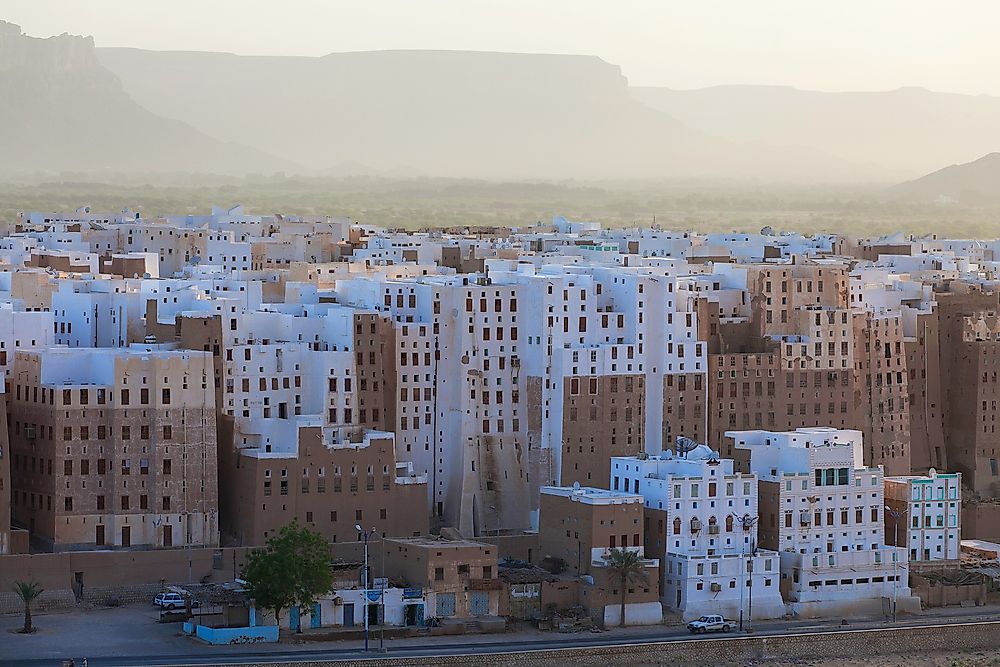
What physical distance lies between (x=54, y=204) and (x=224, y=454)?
Answer: 3923 inches

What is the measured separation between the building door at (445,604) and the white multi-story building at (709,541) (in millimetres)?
5900

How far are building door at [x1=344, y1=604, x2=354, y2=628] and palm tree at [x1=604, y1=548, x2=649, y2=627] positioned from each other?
664 cm

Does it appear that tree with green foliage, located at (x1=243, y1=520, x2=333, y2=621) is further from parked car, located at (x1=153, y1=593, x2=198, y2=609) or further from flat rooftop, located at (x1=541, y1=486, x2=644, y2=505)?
flat rooftop, located at (x1=541, y1=486, x2=644, y2=505)

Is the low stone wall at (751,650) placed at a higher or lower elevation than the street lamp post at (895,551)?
lower

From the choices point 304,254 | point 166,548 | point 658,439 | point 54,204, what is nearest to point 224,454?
point 166,548

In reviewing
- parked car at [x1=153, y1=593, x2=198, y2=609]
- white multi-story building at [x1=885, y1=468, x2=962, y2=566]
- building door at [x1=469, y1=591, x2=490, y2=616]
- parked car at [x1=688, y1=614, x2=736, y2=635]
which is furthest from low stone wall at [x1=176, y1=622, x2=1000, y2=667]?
parked car at [x1=153, y1=593, x2=198, y2=609]

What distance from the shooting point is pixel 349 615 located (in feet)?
224

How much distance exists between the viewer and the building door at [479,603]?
227 feet

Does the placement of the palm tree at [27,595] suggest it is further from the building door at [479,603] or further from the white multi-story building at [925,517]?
the white multi-story building at [925,517]

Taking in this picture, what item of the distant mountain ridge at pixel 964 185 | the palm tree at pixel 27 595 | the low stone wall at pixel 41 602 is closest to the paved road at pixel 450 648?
the palm tree at pixel 27 595

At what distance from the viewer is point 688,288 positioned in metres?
84.9

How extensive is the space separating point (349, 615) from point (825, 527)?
45.1ft

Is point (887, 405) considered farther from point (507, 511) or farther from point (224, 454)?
point (224, 454)

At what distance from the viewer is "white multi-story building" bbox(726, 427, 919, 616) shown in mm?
73188
